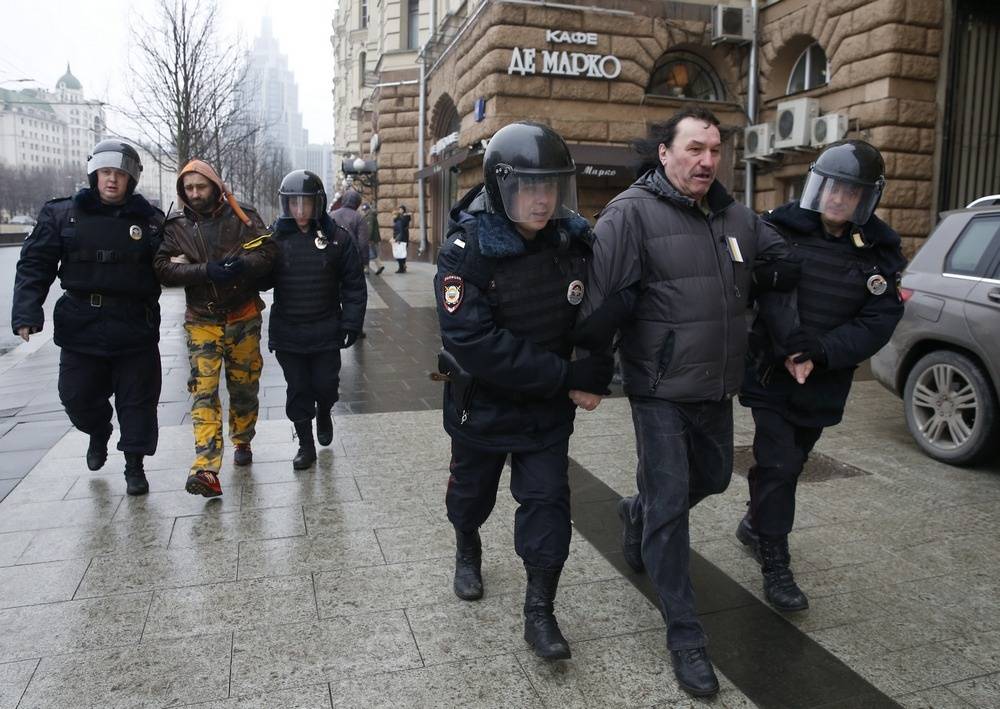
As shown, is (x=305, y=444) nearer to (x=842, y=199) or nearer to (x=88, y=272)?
(x=88, y=272)

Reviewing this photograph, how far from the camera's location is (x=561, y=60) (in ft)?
51.9

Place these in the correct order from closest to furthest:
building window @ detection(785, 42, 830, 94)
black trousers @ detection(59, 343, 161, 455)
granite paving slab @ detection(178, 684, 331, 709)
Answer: granite paving slab @ detection(178, 684, 331, 709)
black trousers @ detection(59, 343, 161, 455)
building window @ detection(785, 42, 830, 94)

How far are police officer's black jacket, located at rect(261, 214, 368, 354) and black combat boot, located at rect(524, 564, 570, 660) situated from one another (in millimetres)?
2589

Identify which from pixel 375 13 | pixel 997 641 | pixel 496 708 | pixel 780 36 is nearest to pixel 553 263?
pixel 496 708

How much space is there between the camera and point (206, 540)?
4145 mm

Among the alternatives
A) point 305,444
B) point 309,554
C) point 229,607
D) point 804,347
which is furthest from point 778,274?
point 305,444

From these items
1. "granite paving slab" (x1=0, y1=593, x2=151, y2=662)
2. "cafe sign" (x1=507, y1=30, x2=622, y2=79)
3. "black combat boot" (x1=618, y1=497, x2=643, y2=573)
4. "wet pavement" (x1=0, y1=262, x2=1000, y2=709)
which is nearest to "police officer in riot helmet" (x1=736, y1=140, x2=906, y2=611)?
"wet pavement" (x1=0, y1=262, x2=1000, y2=709)

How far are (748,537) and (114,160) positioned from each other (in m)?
3.93

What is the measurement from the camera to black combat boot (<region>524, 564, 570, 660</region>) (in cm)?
304

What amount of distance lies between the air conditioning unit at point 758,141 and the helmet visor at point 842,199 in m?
13.3

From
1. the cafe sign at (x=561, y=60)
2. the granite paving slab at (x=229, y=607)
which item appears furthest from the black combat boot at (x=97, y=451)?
the cafe sign at (x=561, y=60)

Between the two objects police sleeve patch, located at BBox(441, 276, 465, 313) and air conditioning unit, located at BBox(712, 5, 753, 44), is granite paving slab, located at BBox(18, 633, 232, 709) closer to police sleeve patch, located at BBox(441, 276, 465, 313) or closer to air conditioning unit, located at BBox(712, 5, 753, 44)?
police sleeve patch, located at BBox(441, 276, 465, 313)

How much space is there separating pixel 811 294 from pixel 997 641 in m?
1.49

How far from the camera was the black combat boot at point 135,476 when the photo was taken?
481 centimetres
